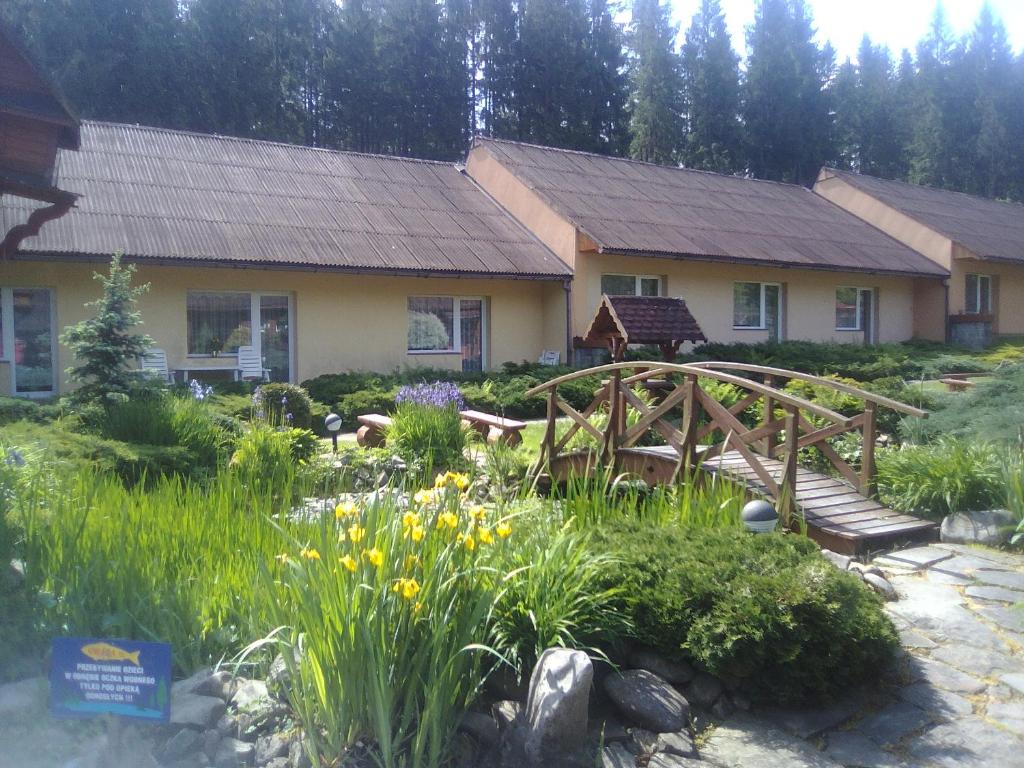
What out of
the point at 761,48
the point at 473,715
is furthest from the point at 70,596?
the point at 761,48

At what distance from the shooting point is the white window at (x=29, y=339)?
565 inches

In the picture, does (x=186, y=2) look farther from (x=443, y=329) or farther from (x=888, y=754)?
(x=888, y=754)

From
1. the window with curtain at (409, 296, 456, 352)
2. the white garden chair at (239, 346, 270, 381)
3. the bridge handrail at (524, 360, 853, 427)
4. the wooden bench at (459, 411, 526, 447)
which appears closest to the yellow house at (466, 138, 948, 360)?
the window with curtain at (409, 296, 456, 352)

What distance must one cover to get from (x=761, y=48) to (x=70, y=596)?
159ft

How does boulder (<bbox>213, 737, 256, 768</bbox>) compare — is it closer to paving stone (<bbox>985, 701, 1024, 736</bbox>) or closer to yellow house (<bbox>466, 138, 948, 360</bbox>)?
paving stone (<bbox>985, 701, 1024, 736</bbox>)

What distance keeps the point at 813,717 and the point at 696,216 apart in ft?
64.1

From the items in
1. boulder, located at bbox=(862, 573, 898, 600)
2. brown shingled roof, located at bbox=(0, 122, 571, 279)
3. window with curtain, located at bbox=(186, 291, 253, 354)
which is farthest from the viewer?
window with curtain, located at bbox=(186, 291, 253, 354)

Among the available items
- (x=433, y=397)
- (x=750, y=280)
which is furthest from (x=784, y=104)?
(x=433, y=397)

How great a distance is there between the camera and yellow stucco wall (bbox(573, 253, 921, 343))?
770 inches

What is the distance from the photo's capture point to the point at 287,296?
16.8 meters

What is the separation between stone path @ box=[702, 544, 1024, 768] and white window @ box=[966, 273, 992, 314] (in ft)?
80.8

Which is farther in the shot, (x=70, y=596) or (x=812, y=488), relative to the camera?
(x=812, y=488)

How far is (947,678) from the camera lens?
4781 millimetres

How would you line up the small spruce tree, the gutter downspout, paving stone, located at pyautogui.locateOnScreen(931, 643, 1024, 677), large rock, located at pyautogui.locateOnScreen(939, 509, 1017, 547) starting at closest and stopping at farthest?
paving stone, located at pyautogui.locateOnScreen(931, 643, 1024, 677)
large rock, located at pyautogui.locateOnScreen(939, 509, 1017, 547)
the small spruce tree
the gutter downspout
